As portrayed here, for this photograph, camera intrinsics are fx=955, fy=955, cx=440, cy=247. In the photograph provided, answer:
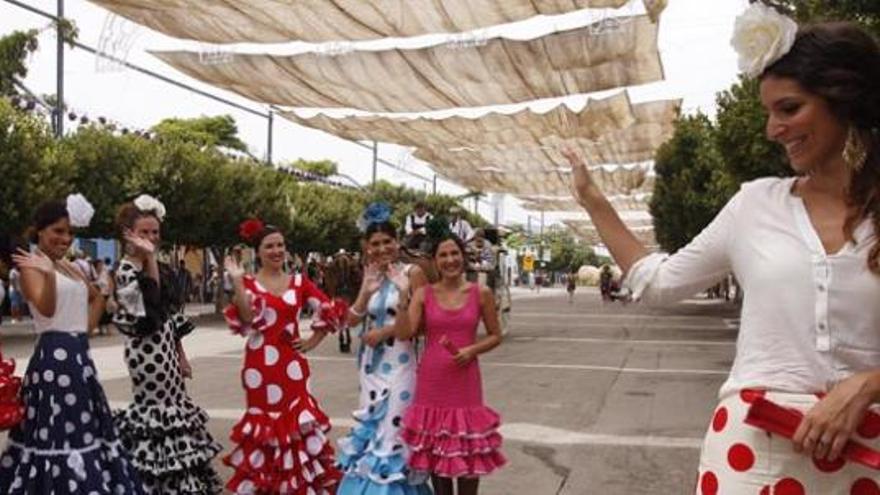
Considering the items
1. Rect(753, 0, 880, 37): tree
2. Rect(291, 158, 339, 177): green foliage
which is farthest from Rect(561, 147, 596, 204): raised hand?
Rect(291, 158, 339, 177): green foliage

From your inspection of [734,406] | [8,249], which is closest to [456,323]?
[8,249]

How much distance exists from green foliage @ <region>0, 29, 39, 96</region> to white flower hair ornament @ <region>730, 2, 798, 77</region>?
23.4 metres

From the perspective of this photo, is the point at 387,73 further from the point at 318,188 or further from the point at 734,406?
the point at 318,188

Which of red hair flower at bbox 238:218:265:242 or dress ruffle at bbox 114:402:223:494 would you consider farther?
red hair flower at bbox 238:218:265:242

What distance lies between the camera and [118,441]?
5195 mm

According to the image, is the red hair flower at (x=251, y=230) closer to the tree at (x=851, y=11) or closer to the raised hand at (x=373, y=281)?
the raised hand at (x=373, y=281)

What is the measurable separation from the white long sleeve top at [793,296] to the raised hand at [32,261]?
150 inches

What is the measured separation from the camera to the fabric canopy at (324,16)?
14.4 m

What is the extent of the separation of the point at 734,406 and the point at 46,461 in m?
3.97

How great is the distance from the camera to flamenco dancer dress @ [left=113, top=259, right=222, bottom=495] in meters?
5.62

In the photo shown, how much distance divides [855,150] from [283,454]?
170 inches

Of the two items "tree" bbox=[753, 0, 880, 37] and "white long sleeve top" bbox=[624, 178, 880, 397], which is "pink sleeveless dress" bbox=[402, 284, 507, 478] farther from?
"tree" bbox=[753, 0, 880, 37]

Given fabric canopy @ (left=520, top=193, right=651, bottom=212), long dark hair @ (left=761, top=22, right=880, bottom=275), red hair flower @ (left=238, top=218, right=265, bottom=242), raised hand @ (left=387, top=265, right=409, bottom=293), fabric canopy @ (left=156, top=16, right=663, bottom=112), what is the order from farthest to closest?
fabric canopy @ (left=520, top=193, right=651, bottom=212) → fabric canopy @ (left=156, top=16, right=663, bottom=112) → red hair flower @ (left=238, top=218, right=265, bottom=242) → raised hand @ (left=387, top=265, right=409, bottom=293) → long dark hair @ (left=761, top=22, right=880, bottom=275)

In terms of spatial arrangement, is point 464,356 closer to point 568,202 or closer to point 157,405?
point 157,405
